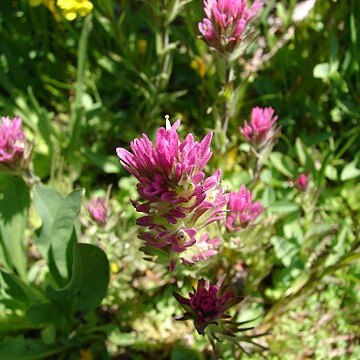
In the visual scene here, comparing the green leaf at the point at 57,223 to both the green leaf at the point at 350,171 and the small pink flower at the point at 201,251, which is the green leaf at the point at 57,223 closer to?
the small pink flower at the point at 201,251

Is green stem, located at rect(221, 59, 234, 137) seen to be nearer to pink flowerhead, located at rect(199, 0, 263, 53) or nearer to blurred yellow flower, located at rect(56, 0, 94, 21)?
pink flowerhead, located at rect(199, 0, 263, 53)

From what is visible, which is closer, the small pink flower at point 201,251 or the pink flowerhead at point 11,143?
the small pink flower at point 201,251

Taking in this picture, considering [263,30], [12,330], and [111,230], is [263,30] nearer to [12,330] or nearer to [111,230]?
[111,230]

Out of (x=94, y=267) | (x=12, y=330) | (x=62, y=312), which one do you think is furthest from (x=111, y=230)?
(x=12, y=330)

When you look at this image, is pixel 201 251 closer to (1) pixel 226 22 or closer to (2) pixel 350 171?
(1) pixel 226 22

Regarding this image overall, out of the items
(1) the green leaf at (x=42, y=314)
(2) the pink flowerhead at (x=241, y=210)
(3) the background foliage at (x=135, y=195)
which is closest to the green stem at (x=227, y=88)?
(3) the background foliage at (x=135, y=195)
